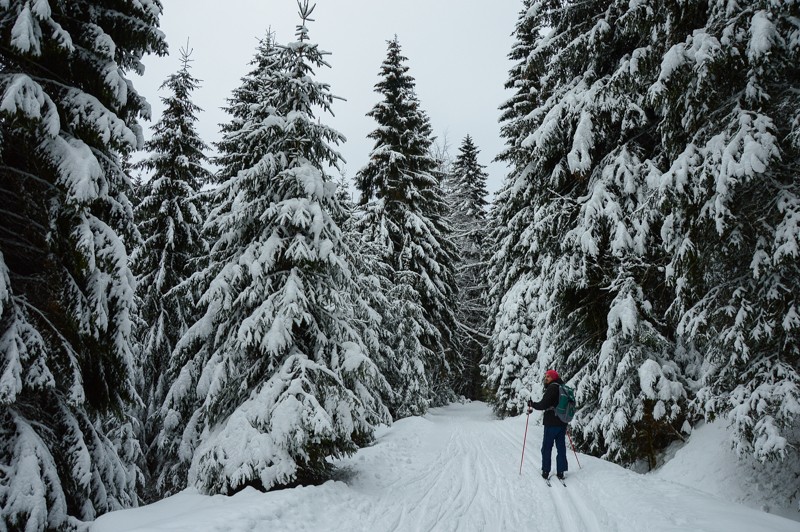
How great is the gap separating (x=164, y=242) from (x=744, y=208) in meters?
16.2

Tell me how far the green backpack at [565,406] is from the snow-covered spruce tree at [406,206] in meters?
12.0

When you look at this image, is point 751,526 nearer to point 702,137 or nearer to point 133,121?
point 702,137

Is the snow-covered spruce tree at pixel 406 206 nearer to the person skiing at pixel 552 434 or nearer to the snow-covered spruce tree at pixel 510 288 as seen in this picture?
the snow-covered spruce tree at pixel 510 288

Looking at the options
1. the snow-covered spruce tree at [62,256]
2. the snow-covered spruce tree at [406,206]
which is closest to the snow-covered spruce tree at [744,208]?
the snow-covered spruce tree at [62,256]

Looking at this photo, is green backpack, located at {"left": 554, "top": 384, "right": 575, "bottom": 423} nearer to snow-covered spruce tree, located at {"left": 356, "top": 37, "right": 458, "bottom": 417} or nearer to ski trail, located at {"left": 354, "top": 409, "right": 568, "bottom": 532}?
ski trail, located at {"left": 354, "top": 409, "right": 568, "bottom": 532}

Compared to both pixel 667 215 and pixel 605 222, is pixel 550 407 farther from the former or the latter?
pixel 605 222

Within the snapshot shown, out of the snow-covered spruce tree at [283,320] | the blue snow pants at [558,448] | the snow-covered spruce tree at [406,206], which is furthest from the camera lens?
the snow-covered spruce tree at [406,206]

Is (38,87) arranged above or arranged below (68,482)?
above

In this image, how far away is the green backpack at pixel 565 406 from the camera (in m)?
8.02

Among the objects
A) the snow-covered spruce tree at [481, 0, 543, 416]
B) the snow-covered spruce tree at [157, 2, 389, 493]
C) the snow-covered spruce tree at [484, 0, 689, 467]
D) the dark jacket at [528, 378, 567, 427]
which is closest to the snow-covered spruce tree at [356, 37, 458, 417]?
the snow-covered spruce tree at [481, 0, 543, 416]

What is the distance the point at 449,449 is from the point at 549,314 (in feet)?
14.5

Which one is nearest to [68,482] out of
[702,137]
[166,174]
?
[702,137]

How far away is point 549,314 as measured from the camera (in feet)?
36.5

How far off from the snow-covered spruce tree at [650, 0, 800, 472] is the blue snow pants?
2381mm
